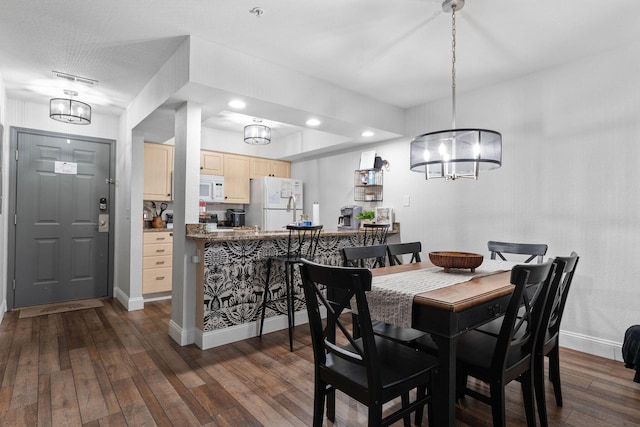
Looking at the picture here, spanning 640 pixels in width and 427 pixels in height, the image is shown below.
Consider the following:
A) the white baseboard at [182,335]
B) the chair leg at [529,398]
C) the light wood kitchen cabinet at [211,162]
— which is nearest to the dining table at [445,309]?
the chair leg at [529,398]

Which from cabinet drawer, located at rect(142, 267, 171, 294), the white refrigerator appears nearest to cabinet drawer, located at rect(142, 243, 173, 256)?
cabinet drawer, located at rect(142, 267, 171, 294)

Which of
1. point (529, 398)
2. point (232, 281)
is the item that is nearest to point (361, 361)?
point (529, 398)

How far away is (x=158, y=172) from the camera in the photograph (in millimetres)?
4648

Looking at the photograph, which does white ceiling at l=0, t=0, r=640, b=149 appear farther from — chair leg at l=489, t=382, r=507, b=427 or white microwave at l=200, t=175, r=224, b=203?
chair leg at l=489, t=382, r=507, b=427

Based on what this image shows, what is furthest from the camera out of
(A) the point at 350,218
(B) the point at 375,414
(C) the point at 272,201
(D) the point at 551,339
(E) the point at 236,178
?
(E) the point at 236,178

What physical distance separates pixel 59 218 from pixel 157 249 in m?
1.22

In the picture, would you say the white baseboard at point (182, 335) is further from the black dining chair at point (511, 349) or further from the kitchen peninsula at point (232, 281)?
the black dining chair at point (511, 349)

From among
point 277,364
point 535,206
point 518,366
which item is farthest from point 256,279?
point 535,206

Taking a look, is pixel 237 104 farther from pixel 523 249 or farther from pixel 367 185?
pixel 523 249

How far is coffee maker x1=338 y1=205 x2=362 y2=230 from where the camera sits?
4637mm

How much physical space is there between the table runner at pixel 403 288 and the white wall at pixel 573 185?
127cm

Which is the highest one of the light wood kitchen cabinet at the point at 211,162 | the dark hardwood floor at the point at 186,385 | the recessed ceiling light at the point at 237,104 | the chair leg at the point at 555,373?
the recessed ceiling light at the point at 237,104

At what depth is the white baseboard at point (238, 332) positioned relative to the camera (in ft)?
9.48

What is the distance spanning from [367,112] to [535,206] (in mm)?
1924
